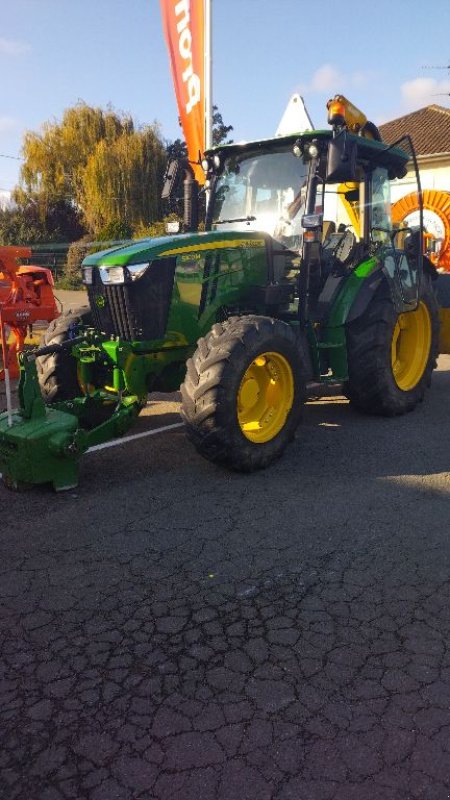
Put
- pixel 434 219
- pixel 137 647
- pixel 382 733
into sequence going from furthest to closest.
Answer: pixel 434 219
pixel 137 647
pixel 382 733

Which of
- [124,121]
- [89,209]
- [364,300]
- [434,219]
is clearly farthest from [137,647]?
[124,121]

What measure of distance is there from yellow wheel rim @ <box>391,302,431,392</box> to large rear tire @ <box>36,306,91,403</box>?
327 centimetres

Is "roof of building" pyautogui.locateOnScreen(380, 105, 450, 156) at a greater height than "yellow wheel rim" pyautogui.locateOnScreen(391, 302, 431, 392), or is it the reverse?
"roof of building" pyautogui.locateOnScreen(380, 105, 450, 156)

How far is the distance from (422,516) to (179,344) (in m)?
2.24

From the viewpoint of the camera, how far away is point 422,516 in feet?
12.6

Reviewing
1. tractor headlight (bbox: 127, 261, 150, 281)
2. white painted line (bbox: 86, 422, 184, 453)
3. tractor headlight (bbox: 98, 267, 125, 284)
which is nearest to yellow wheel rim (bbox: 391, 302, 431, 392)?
white painted line (bbox: 86, 422, 184, 453)

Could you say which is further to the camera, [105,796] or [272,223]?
[272,223]

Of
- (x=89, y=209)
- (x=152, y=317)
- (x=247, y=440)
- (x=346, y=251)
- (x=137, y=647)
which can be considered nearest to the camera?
(x=137, y=647)

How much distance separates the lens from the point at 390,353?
5.95 metres

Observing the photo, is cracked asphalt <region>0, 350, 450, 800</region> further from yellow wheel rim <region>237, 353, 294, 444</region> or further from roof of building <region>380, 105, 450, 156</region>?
roof of building <region>380, 105, 450, 156</region>

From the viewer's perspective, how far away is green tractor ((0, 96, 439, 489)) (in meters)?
4.33

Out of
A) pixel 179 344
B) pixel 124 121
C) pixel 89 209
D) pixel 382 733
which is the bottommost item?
pixel 382 733

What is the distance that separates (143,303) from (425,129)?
2538 centimetres

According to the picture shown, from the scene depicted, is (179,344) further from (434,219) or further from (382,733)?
(434,219)
